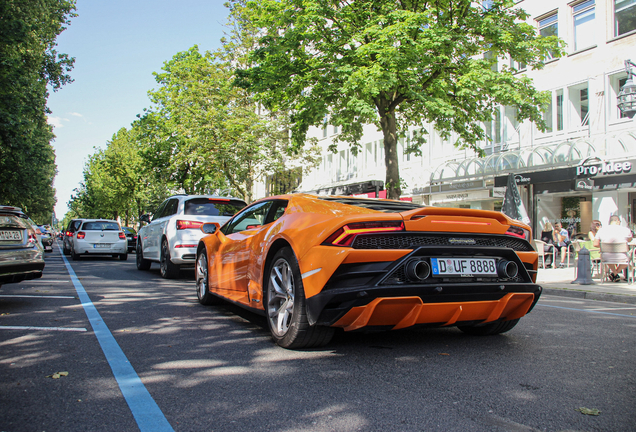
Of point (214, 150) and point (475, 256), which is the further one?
point (214, 150)

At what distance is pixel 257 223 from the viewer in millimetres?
5406

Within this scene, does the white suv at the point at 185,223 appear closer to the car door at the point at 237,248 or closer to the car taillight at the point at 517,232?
the car door at the point at 237,248

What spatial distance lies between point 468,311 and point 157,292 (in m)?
5.64

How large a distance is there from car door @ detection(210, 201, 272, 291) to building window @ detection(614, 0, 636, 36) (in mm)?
19736

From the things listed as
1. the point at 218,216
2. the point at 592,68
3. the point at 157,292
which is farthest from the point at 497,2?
the point at 157,292

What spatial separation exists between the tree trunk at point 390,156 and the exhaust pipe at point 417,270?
1321cm

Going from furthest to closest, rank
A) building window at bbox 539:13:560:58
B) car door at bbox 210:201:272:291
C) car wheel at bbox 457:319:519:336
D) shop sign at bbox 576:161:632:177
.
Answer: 1. building window at bbox 539:13:560:58
2. shop sign at bbox 576:161:632:177
3. car door at bbox 210:201:272:291
4. car wheel at bbox 457:319:519:336

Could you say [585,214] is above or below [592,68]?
below

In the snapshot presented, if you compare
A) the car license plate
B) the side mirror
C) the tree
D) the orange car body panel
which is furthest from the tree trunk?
the car license plate

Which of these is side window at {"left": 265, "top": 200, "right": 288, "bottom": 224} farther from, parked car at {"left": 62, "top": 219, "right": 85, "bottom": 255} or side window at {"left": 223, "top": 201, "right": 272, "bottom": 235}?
parked car at {"left": 62, "top": 219, "right": 85, "bottom": 255}

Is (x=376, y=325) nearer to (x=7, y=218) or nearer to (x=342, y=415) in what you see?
(x=342, y=415)

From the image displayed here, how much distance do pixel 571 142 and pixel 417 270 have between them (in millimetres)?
18134

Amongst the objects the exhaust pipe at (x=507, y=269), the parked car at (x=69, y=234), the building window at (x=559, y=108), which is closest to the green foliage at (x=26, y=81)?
the parked car at (x=69, y=234)

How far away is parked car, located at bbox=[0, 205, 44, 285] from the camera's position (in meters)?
6.71
